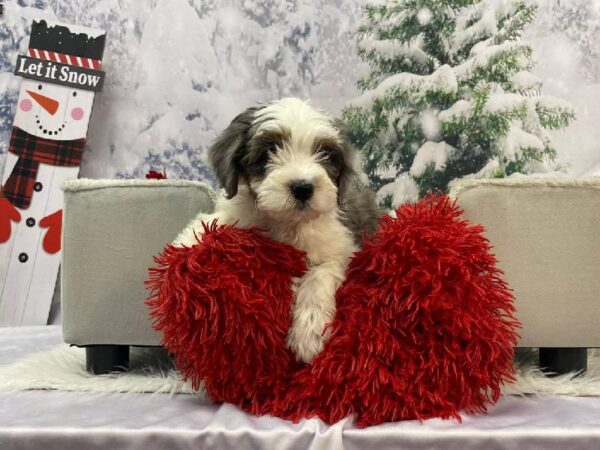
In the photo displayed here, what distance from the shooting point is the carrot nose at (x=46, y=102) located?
3.80m

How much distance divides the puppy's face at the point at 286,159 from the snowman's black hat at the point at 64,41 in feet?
7.50

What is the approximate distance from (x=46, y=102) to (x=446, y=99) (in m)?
2.59

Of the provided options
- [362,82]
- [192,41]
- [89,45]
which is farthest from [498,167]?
[89,45]

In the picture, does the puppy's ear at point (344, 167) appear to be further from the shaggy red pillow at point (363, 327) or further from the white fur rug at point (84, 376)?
the white fur rug at point (84, 376)

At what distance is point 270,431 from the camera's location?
5.52 ft

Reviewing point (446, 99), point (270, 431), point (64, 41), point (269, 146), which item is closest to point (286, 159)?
point (269, 146)

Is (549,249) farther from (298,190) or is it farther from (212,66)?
(212,66)

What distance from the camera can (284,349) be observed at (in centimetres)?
186

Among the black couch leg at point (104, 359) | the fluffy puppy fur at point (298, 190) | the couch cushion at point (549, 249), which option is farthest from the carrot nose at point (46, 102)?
the couch cushion at point (549, 249)

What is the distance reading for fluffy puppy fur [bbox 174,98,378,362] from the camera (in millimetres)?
1786

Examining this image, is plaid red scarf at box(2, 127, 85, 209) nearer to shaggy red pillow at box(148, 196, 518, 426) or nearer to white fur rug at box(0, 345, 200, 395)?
white fur rug at box(0, 345, 200, 395)

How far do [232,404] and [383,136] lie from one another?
2.26 m

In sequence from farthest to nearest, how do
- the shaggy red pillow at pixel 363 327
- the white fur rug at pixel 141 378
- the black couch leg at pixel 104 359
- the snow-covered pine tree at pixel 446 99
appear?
the snow-covered pine tree at pixel 446 99
the black couch leg at pixel 104 359
the white fur rug at pixel 141 378
the shaggy red pillow at pixel 363 327

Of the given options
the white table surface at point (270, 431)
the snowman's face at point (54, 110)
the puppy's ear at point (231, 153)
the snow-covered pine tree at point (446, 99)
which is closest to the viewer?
the white table surface at point (270, 431)
